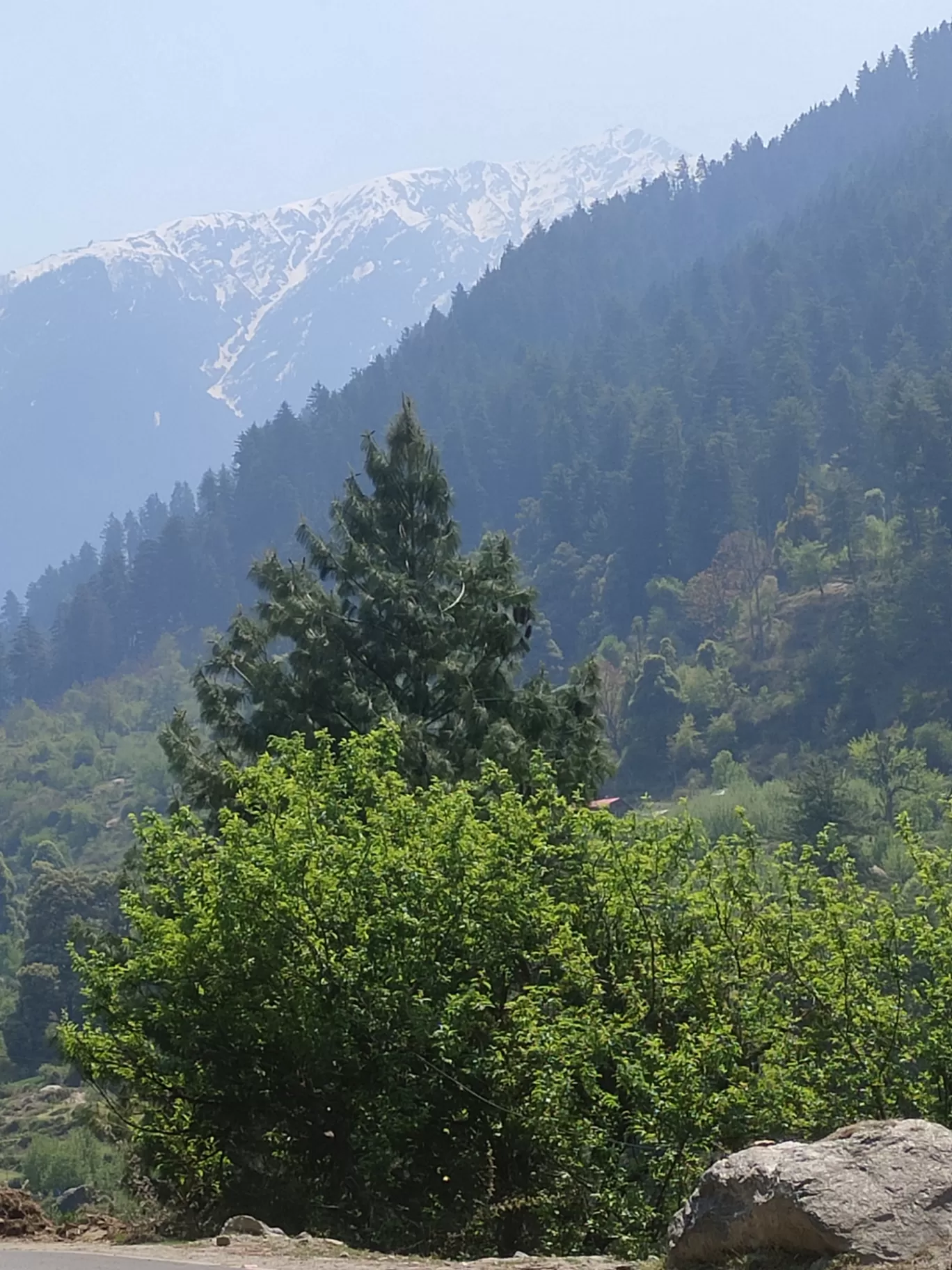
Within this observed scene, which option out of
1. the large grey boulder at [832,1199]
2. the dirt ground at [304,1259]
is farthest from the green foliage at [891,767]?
the large grey boulder at [832,1199]

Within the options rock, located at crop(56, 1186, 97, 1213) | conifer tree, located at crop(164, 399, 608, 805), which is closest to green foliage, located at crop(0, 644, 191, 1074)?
rock, located at crop(56, 1186, 97, 1213)

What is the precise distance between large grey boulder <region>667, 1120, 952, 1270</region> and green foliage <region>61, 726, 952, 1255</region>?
4.64m

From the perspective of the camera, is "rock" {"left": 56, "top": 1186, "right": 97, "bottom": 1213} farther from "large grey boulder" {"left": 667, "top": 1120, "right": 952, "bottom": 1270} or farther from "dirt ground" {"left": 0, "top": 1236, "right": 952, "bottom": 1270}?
"large grey boulder" {"left": 667, "top": 1120, "right": 952, "bottom": 1270}

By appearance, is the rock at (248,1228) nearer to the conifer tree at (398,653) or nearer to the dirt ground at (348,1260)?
the dirt ground at (348,1260)

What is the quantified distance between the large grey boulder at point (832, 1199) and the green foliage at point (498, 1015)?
15.2 ft

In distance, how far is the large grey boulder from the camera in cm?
746

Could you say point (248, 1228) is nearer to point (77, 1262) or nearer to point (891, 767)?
point (77, 1262)

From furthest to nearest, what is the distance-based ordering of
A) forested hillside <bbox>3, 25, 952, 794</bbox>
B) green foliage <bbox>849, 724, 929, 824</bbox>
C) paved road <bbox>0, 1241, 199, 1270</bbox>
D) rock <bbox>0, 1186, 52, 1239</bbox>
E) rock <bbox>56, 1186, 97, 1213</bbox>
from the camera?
forested hillside <bbox>3, 25, 952, 794</bbox>
green foliage <bbox>849, 724, 929, 824</bbox>
rock <bbox>56, 1186, 97, 1213</bbox>
rock <bbox>0, 1186, 52, 1239</bbox>
paved road <bbox>0, 1241, 199, 1270</bbox>

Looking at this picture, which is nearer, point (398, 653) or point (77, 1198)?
point (398, 653)

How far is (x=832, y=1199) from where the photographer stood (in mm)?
7613

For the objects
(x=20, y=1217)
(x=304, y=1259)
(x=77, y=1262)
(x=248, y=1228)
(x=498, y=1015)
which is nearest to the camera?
(x=77, y=1262)

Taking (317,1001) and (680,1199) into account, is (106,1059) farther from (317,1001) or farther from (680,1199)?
(680,1199)

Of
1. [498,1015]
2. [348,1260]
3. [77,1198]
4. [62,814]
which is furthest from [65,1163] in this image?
[62,814]

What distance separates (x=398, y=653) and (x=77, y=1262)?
63.5ft
